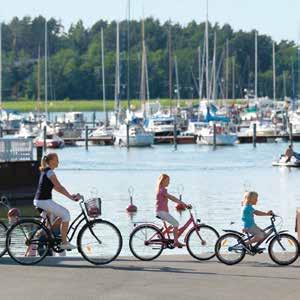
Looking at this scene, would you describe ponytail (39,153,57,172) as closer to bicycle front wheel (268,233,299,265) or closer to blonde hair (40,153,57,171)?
blonde hair (40,153,57,171)

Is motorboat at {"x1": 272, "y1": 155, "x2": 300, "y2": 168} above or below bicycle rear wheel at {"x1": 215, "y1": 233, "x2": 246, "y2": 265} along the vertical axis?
below

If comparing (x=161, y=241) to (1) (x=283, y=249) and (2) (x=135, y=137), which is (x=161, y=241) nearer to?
(1) (x=283, y=249)

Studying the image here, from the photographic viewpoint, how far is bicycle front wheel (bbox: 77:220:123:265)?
21.3 meters

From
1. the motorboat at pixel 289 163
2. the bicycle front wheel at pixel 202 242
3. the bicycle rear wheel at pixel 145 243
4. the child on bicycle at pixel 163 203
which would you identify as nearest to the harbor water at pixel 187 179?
the motorboat at pixel 289 163

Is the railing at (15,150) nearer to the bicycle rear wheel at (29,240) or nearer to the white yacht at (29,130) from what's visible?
the bicycle rear wheel at (29,240)

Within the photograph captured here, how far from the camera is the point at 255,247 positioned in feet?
70.7

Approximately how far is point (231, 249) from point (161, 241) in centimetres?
136

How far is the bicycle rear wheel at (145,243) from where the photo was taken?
2200 centimetres

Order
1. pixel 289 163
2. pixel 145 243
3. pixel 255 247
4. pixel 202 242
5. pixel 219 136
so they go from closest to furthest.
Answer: pixel 255 247, pixel 145 243, pixel 202 242, pixel 289 163, pixel 219 136

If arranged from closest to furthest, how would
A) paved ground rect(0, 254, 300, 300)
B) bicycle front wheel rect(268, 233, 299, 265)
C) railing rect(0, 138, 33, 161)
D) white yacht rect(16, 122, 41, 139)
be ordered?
paved ground rect(0, 254, 300, 300) → bicycle front wheel rect(268, 233, 299, 265) → railing rect(0, 138, 33, 161) → white yacht rect(16, 122, 41, 139)

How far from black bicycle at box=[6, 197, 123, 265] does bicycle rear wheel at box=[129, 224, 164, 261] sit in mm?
615

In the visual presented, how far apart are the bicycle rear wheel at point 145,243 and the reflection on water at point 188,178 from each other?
397cm

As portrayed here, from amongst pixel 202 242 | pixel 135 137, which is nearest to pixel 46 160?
pixel 202 242

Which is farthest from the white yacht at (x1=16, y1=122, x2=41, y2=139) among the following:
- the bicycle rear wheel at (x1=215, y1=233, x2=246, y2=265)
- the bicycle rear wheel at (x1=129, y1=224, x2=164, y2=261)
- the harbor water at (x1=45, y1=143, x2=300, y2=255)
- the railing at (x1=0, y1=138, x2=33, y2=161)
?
the bicycle rear wheel at (x1=215, y1=233, x2=246, y2=265)
